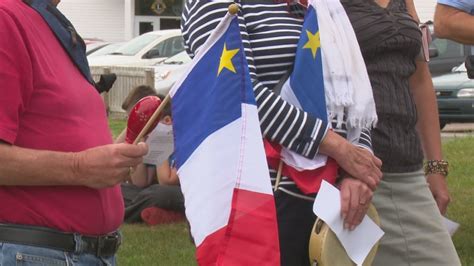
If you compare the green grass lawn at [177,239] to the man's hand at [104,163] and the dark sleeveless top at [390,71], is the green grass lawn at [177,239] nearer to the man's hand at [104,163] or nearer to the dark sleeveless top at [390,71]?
the dark sleeveless top at [390,71]

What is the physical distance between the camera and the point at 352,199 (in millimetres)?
2848

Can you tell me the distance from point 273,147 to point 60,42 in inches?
27.8

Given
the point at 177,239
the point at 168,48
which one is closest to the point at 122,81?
the point at 168,48

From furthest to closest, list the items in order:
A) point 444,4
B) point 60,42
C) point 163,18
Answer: point 163,18 < point 444,4 < point 60,42

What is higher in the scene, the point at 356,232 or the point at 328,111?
the point at 328,111

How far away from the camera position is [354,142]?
296 centimetres

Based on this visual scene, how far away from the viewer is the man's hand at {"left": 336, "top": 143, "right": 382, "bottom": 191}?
2844 millimetres

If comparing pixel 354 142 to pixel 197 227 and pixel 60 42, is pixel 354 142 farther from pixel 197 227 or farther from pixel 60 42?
pixel 60 42

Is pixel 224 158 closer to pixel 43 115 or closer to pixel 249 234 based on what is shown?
pixel 249 234

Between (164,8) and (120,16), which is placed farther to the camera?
(120,16)

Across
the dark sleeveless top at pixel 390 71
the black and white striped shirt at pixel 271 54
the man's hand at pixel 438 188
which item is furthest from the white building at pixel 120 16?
the black and white striped shirt at pixel 271 54

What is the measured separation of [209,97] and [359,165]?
493 mm

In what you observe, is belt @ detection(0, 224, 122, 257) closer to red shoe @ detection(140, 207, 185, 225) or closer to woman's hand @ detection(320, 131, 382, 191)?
woman's hand @ detection(320, 131, 382, 191)

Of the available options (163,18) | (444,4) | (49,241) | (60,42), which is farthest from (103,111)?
(163,18)
